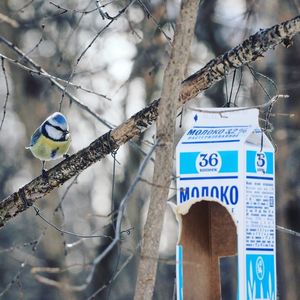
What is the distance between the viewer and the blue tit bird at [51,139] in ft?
20.4

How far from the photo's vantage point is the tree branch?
3.72 meters

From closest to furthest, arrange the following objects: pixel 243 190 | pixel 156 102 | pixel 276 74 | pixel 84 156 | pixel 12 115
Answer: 1. pixel 243 190
2. pixel 156 102
3. pixel 84 156
4. pixel 276 74
5. pixel 12 115

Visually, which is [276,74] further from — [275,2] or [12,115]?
[12,115]

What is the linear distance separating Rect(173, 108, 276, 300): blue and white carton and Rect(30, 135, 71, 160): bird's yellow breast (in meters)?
2.48

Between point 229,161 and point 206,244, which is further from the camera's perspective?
point 206,244

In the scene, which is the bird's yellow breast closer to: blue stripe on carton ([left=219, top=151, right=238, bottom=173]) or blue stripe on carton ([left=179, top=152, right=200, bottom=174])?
blue stripe on carton ([left=179, top=152, right=200, bottom=174])

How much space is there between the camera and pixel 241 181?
373 centimetres

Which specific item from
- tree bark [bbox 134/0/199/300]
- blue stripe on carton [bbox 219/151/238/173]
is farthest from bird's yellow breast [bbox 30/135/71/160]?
tree bark [bbox 134/0/199/300]

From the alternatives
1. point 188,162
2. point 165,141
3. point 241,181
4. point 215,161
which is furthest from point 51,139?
point 165,141

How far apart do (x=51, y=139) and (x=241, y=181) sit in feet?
9.12

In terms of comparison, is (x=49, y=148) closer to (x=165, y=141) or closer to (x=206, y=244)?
(x=206, y=244)

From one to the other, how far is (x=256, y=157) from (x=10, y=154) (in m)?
14.6

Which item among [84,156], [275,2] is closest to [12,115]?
[275,2]

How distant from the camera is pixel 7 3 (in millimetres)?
11656
